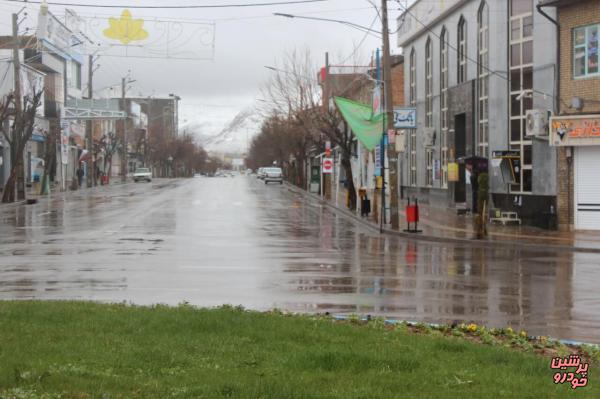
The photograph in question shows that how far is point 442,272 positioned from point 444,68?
2414 centimetres

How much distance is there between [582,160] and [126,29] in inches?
660

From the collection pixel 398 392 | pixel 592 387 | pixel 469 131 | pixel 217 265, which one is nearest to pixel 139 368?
pixel 398 392

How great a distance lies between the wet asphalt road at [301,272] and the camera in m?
11.9

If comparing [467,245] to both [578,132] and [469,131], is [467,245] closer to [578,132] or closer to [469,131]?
[578,132]

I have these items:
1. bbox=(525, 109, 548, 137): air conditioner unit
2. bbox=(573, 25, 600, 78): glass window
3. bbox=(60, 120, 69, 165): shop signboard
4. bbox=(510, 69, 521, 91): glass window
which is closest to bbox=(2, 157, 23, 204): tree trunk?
bbox=(60, 120, 69, 165): shop signboard

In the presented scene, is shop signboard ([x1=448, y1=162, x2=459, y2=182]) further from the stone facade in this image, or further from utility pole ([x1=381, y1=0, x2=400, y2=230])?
the stone facade

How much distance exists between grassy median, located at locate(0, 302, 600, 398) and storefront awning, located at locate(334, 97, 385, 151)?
2200cm

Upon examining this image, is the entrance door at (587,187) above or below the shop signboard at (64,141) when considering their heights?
below

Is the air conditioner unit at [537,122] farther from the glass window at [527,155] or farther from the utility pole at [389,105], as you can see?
the utility pole at [389,105]

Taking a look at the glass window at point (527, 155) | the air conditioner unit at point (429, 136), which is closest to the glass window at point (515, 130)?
the glass window at point (527, 155)

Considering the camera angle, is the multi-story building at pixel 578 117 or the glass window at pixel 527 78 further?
the glass window at pixel 527 78

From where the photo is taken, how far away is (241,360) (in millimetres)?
7004

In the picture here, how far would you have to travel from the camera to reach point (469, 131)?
34250 millimetres

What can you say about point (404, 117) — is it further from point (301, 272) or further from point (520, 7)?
point (301, 272)
